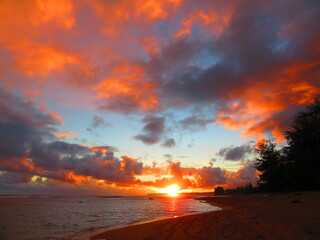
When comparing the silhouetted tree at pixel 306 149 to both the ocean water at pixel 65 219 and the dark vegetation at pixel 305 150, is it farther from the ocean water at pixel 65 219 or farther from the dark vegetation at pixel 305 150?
the ocean water at pixel 65 219

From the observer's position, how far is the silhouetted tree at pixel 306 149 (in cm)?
4184

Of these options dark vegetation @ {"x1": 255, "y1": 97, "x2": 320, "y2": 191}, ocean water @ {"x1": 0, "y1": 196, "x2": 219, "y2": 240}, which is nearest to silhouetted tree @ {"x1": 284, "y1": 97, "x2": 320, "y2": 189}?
dark vegetation @ {"x1": 255, "y1": 97, "x2": 320, "y2": 191}

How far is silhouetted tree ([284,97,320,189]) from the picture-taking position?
41.8 meters

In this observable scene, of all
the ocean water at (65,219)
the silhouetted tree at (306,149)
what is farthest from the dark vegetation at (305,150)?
the ocean water at (65,219)

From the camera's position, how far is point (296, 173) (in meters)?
46.0

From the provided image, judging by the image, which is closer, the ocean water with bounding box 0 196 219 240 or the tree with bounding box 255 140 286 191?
the ocean water with bounding box 0 196 219 240

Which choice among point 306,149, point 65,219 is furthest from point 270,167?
point 65,219

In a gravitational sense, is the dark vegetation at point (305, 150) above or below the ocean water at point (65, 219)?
above

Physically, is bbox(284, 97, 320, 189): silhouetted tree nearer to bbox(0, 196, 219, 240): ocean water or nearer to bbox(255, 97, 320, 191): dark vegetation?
bbox(255, 97, 320, 191): dark vegetation

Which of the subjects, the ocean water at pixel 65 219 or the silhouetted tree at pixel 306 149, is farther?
the silhouetted tree at pixel 306 149

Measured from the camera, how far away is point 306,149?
4459 cm

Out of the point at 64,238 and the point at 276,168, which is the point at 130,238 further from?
the point at 276,168

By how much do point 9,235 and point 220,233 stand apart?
16.3 metres

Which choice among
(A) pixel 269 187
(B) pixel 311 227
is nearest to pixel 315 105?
(A) pixel 269 187
